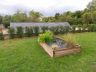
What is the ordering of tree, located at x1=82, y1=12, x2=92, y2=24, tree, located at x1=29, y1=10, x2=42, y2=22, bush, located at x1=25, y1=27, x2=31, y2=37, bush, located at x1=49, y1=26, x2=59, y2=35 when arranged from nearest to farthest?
bush, located at x1=25, y1=27, x2=31, y2=37, bush, located at x1=49, y1=26, x2=59, y2=35, tree, located at x1=82, y1=12, x2=92, y2=24, tree, located at x1=29, y1=10, x2=42, y2=22

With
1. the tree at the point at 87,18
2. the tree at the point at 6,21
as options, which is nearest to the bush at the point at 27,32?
the tree at the point at 87,18

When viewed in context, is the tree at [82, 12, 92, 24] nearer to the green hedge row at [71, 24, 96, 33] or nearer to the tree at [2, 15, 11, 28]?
the green hedge row at [71, 24, 96, 33]

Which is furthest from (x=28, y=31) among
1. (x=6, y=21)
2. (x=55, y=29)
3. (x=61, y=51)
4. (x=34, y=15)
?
(x=34, y=15)

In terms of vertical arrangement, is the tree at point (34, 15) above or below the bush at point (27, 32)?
above

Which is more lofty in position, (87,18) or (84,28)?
(87,18)

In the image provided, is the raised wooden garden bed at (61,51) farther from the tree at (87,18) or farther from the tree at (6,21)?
the tree at (6,21)

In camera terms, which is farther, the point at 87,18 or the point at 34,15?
the point at 34,15

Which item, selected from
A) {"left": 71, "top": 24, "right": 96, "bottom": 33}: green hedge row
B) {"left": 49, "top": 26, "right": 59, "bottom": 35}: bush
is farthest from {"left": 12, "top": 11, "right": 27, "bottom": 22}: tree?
{"left": 49, "top": 26, "right": 59, "bottom": 35}: bush

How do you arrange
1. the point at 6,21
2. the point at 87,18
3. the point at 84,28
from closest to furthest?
1. the point at 84,28
2. the point at 87,18
3. the point at 6,21

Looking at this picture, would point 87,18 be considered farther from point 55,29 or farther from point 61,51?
point 61,51

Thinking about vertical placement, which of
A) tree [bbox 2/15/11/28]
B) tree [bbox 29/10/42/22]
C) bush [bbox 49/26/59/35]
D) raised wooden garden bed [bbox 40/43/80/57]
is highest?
tree [bbox 29/10/42/22]

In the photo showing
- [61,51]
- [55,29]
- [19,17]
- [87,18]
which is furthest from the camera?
[19,17]

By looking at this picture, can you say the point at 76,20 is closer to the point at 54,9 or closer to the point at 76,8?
the point at 76,8

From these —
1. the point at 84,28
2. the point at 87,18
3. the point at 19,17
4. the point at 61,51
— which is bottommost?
the point at 61,51
